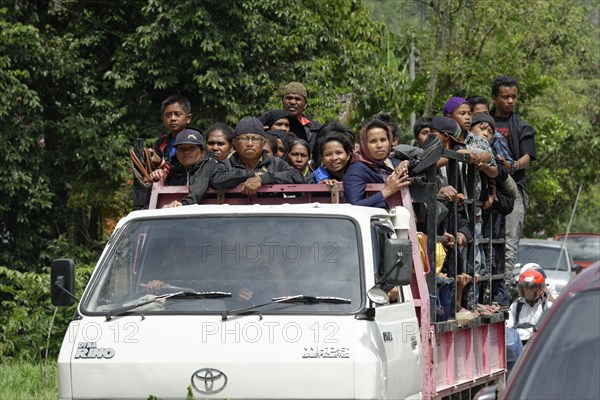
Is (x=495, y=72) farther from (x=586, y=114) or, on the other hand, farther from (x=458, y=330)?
→ (x=458, y=330)

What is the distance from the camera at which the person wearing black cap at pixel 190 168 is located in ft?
27.1

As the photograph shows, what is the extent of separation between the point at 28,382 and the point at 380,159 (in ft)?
17.9

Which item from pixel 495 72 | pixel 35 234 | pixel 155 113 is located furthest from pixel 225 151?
pixel 495 72

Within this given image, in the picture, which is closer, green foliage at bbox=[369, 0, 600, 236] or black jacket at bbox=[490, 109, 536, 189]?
black jacket at bbox=[490, 109, 536, 189]

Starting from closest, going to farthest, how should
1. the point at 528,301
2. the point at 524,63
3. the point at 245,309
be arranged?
the point at 245,309, the point at 528,301, the point at 524,63

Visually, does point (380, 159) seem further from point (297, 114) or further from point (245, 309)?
point (297, 114)

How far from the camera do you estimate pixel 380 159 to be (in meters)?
8.45

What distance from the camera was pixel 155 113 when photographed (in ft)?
58.7

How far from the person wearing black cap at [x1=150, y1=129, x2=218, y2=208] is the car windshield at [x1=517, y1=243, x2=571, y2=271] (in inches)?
585

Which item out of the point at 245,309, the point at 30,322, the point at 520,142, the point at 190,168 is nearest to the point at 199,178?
the point at 190,168

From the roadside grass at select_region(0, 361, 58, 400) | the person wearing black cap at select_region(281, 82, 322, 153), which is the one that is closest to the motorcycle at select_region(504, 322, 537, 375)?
the person wearing black cap at select_region(281, 82, 322, 153)

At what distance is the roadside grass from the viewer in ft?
37.3

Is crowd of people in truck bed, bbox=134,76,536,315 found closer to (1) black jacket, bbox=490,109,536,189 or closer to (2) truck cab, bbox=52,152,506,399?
(1) black jacket, bbox=490,109,536,189

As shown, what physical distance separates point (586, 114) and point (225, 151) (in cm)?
2475
